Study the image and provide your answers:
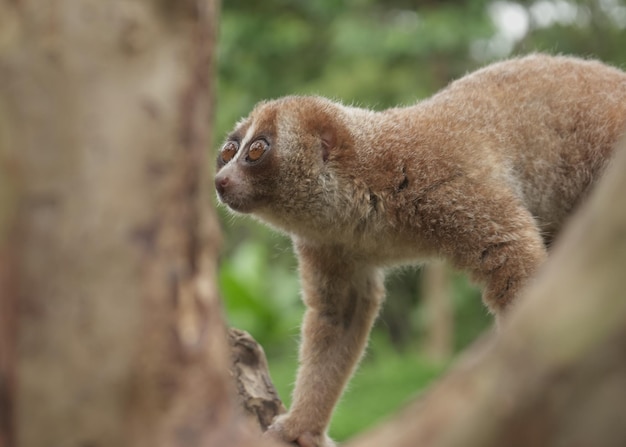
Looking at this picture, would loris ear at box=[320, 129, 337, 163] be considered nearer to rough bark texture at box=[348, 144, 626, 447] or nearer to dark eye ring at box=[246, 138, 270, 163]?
dark eye ring at box=[246, 138, 270, 163]

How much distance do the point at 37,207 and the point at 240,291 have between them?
32.5 feet

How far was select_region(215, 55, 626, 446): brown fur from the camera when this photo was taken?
4.37 metres

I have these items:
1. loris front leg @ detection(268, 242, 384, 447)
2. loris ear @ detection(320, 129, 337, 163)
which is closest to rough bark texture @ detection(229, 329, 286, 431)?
loris front leg @ detection(268, 242, 384, 447)

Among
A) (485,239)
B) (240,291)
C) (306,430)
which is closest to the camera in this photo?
(485,239)

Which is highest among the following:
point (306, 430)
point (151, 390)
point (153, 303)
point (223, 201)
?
point (153, 303)

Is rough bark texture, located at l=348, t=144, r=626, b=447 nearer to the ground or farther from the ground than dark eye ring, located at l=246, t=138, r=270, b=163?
farther from the ground

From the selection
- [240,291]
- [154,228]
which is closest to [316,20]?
[240,291]

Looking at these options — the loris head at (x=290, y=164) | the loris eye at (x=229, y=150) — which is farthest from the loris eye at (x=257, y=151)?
the loris eye at (x=229, y=150)

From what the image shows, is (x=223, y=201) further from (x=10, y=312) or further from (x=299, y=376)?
(x=10, y=312)

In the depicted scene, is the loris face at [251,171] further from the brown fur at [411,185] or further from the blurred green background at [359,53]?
the blurred green background at [359,53]

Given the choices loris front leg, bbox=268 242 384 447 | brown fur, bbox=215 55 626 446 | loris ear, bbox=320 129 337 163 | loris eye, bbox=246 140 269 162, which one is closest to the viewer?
brown fur, bbox=215 55 626 446

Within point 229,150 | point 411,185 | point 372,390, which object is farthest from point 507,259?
point 372,390

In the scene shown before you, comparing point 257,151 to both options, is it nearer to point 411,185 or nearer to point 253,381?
point 411,185

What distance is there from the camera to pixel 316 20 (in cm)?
1370
